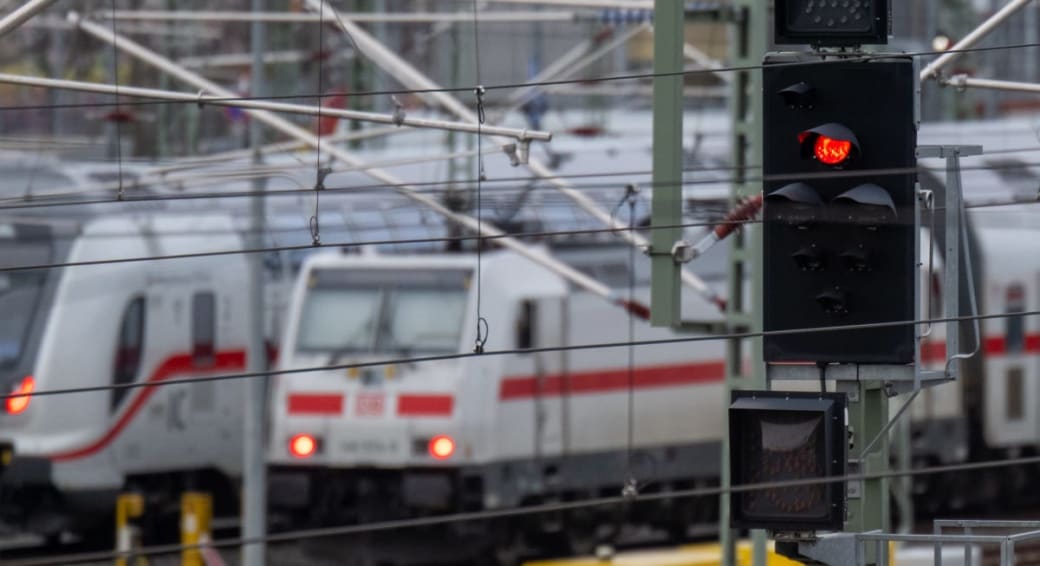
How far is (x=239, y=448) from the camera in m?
19.0

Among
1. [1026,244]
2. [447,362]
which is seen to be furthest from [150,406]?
[1026,244]

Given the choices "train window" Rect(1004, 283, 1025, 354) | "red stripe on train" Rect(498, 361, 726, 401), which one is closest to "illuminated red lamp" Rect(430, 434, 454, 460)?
"red stripe on train" Rect(498, 361, 726, 401)

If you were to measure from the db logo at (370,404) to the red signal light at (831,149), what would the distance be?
10.6m

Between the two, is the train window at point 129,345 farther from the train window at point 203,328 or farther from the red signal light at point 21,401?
the red signal light at point 21,401

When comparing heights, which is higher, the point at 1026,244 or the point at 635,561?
the point at 1026,244

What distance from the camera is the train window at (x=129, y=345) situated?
1802cm

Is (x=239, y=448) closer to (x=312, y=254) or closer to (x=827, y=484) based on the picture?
(x=312, y=254)

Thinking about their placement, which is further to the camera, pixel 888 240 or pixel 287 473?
pixel 287 473

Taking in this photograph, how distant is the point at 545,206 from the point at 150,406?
3.97m

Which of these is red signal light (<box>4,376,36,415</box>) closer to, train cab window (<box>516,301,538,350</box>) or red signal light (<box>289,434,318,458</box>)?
red signal light (<box>289,434,318,458</box>)

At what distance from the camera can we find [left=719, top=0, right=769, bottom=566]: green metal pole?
10438 mm

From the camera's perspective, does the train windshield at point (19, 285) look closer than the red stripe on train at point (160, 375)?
Yes

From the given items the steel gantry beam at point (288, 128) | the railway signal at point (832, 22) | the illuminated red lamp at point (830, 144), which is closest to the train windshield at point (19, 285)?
the steel gantry beam at point (288, 128)

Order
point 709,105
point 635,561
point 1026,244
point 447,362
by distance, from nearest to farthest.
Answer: point 635,561, point 447,362, point 1026,244, point 709,105
